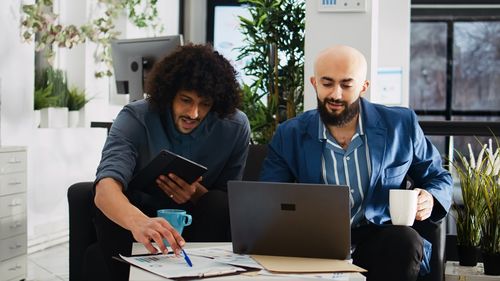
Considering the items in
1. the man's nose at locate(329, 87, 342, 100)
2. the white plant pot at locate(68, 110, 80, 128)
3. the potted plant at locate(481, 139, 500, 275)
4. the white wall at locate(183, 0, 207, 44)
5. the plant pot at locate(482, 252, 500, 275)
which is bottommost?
the plant pot at locate(482, 252, 500, 275)

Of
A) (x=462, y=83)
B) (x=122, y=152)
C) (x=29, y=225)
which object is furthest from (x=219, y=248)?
(x=462, y=83)

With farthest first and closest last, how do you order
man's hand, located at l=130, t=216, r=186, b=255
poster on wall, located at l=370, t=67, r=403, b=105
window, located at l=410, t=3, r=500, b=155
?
window, located at l=410, t=3, r=500, b=155, poster on wall, located at l=370, t=67, r=403, b=105, man's hand, located at l=130, t=216, r=186, b=255

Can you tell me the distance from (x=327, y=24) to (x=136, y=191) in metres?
1.90

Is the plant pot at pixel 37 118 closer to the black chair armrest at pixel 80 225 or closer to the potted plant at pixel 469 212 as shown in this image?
the black chair armrest at pixel 80 225

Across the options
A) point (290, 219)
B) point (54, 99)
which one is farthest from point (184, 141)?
point (54, 99)

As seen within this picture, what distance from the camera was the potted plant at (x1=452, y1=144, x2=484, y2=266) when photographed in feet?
11.0

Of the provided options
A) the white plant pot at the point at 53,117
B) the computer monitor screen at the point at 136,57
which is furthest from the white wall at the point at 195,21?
the computer monitor screen at the point at 136,57

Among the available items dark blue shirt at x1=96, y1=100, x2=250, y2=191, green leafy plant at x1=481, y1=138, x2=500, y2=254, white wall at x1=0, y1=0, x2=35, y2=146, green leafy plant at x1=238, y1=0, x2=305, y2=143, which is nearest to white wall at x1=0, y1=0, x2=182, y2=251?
white wall at x1=0, y1=0, x2=35, y2=146

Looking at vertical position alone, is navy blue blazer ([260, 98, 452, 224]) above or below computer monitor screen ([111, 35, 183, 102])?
below

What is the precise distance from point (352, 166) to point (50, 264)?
2.96 metres

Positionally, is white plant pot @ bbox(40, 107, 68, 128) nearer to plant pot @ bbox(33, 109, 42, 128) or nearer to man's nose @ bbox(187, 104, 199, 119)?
plant pot @ bbox(33, 109, 42, 128)

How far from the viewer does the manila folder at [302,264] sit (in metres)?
1.91

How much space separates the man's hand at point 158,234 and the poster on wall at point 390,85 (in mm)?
5435

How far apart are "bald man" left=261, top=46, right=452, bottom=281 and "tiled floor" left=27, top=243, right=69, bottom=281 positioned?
7.56 ft
